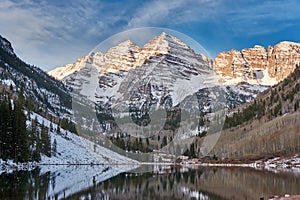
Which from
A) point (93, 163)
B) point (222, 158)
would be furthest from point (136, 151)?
point (93, 163)

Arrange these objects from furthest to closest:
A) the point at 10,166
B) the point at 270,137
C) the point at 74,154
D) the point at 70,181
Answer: the point at 270,137, the point at 74,154, the point at 10,166, the point at 70,181

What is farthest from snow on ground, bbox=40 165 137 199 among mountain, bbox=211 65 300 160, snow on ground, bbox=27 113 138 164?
mountain, bbox=211 65 300 160

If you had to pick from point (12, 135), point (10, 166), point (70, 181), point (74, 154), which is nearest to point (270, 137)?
point (74, 154)

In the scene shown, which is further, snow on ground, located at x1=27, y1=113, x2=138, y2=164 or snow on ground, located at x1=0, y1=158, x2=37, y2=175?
snow on ground, located at x1=27, y1=113, x2=138, y2=164

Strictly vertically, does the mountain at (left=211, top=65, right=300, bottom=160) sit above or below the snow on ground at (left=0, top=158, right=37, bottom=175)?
above

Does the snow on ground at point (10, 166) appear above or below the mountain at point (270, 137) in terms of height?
below

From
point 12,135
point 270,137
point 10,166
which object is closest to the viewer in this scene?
point 10,166

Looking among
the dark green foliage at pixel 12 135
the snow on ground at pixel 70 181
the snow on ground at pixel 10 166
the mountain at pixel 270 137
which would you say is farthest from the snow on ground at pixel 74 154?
the mountain at pixel 270 137

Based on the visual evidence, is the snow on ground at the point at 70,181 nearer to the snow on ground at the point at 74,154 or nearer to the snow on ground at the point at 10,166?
the snow on ground at the point at 10,166

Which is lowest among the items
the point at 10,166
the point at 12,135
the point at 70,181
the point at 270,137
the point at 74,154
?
the point at 70,181

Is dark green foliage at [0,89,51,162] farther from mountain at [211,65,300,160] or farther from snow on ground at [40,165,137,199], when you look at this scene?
mountain at [211,65,300,160]

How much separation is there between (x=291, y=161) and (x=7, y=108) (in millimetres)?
81428

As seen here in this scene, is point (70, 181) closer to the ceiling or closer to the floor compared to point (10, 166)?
closer to the floor

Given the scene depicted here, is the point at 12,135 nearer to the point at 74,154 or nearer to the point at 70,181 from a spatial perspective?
the point at 70,181
